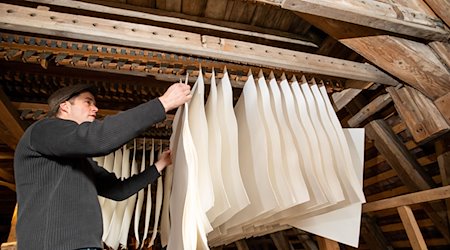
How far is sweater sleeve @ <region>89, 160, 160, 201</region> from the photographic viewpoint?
59.9 inches

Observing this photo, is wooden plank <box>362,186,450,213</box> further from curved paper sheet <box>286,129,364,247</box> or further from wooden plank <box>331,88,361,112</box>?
wooden plank <box>331,88,361,112</box>

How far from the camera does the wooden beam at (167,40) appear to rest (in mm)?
1222

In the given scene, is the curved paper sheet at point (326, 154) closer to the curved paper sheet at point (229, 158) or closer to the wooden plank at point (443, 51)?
the curved paper sheet at point (229, 158)

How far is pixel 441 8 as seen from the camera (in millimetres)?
1551

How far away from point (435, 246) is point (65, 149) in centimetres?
343

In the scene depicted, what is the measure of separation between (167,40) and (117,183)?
76 cm

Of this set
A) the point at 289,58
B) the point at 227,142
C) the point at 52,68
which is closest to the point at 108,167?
the point at 52,68

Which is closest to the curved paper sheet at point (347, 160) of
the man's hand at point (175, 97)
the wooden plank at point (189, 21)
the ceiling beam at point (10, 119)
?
the man's hand at point (175, 97)

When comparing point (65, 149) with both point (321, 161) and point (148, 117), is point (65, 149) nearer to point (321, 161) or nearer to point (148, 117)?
point (148, 117)

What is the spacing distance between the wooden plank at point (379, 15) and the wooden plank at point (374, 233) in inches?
101

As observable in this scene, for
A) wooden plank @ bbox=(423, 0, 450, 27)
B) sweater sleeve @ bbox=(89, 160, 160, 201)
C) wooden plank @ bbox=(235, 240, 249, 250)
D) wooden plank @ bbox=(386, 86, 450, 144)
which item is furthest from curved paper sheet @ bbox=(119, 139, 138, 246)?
wooden plank @ bbox=(235, 240, 249, 250)

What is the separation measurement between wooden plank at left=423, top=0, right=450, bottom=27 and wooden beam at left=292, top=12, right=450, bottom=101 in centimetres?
16

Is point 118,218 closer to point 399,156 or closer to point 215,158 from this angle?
point 215,158

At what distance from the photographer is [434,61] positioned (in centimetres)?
165
